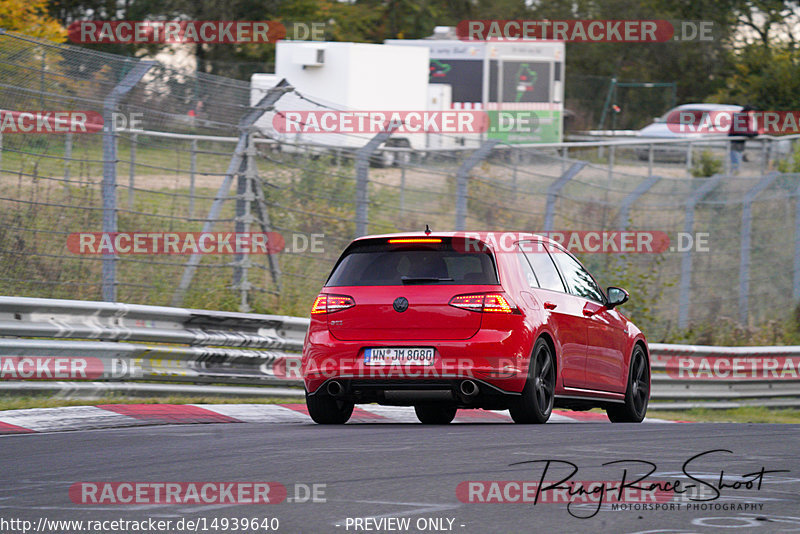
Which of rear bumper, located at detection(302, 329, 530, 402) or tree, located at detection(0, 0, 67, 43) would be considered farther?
tree, located at detection(0, 0, 67, 43)

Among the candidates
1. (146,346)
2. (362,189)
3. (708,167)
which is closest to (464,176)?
(362,189)

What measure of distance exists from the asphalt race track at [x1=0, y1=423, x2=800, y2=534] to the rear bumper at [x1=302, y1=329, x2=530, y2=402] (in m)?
0.33

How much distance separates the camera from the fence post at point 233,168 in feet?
47.0

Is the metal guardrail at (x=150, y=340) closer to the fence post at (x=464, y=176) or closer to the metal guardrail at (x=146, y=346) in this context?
the metal guardrail at (x=146, y=346)

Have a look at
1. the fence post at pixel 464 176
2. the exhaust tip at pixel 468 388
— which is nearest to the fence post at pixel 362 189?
the fence post at pixel 464 176

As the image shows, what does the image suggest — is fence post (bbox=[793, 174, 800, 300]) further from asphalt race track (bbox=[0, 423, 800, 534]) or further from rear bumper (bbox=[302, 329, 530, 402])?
rear bumper (bbox=[302, 329, 530, 402])

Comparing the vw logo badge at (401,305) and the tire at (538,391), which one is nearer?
the vw logo badge at (401,305)

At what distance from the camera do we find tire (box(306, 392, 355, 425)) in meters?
10.9

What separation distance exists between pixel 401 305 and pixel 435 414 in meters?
2.28

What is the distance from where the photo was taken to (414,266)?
10492 mm

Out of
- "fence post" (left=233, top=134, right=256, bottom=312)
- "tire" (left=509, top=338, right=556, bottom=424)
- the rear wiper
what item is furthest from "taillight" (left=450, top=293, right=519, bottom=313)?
"fence post" (left=233, top=134, right=256, bottom=312)

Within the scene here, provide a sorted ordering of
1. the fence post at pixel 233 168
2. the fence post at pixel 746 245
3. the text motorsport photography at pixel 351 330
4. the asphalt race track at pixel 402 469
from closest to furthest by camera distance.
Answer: the asphalt race track at pixel 402 469 → the text motorsport photography at pixel 351 330 → the fence post at pixel 233 168 → the fence post at pixel 746 245

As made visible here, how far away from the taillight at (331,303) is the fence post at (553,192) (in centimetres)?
743

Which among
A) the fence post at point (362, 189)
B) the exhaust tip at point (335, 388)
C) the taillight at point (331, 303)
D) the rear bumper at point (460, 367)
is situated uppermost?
the fence post at point (362, 189)
